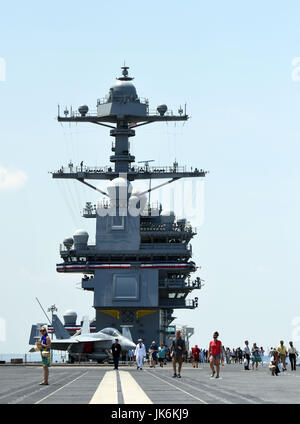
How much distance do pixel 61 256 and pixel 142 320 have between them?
9.04 m

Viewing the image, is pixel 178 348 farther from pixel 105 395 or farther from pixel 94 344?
pixel 94 344

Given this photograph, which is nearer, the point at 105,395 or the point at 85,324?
the point at 105,395

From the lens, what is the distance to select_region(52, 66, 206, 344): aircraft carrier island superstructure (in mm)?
65188

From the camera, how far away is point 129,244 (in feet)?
218

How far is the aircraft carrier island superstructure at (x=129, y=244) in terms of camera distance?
6519cm

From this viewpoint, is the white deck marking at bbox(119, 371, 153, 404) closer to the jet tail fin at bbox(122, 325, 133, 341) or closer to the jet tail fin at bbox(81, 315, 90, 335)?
the jet tail fin at bbox(122, 325, 133, 341)

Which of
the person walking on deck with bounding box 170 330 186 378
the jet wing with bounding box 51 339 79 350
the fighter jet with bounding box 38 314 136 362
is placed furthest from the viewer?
the jet wing with bounding box 51 339 79 350

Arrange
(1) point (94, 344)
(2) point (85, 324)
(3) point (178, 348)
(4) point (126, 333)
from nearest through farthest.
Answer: (3) point (178, 348) < (1) point (94, 344) < (4) point (126, 333) < (2) point (85, 324)

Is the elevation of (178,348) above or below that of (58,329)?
below

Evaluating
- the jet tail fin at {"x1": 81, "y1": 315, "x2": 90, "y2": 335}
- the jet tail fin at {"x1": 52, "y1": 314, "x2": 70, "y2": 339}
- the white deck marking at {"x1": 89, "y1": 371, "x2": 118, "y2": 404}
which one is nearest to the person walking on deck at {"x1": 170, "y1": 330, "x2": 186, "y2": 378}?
the white deck marking at {"x1": 89, "y1": 371, "x2": 118, "y2": 404}

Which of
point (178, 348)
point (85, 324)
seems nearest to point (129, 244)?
point (85, 324)

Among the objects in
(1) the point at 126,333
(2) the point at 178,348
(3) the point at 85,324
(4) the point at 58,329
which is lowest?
(2) the point at 178,348
